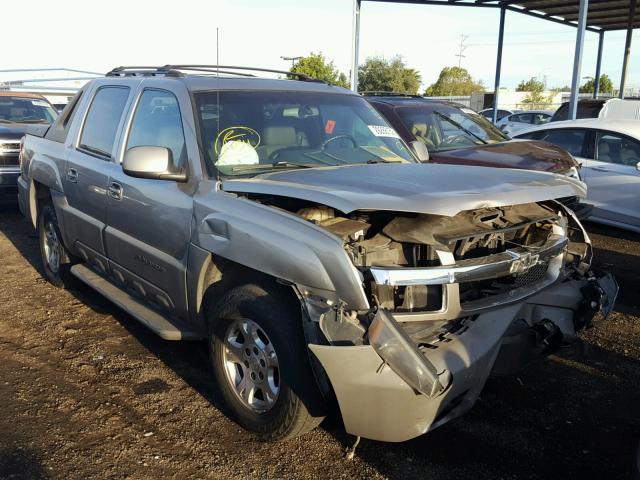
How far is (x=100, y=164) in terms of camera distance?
14.6 feet

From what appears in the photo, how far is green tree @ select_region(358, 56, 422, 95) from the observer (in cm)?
5366

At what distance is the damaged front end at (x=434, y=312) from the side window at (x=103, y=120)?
6.91 feet

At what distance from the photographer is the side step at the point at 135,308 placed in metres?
3.63

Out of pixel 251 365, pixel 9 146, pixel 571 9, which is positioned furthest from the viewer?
pixel 571 9

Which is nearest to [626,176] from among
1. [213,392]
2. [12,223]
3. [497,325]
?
[497,325]

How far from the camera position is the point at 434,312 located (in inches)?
108

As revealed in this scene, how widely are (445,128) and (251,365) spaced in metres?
5.70

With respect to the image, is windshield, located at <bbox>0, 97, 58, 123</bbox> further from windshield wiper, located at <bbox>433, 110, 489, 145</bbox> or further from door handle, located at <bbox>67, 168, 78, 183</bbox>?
windshield wiper, located at <bbox>433, 110, 489, 145</bbox>

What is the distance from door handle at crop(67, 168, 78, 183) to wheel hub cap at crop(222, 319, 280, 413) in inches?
92.7

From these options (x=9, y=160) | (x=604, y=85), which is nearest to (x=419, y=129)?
(x=9, y=160)

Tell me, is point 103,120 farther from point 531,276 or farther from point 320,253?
point 531,276

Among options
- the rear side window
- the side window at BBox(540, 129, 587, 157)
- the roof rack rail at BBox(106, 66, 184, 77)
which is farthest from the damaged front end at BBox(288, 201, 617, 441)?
the side window at BBox(540, 129, 587, 157)

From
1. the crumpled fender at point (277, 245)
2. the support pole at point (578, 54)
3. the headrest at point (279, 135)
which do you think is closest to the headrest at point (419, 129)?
the headrest at point (279, 135)

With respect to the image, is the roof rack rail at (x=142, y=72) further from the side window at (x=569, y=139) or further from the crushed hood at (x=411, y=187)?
the side window at (x=569, y=139)
